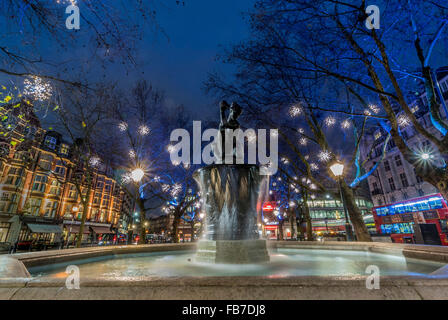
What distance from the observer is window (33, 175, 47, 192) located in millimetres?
34947

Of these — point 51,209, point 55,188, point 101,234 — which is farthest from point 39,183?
point 101,234

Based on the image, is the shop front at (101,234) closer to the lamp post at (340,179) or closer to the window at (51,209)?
the window at (51,209)

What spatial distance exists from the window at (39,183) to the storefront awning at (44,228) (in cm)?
609

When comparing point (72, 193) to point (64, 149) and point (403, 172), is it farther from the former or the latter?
point (403, 172)

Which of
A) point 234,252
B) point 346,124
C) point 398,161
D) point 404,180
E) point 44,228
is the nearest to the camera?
point 234,252

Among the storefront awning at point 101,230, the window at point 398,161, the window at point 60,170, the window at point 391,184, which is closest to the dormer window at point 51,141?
the window at point 60,170

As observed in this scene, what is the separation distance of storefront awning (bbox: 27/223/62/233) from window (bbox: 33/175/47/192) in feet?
20.0

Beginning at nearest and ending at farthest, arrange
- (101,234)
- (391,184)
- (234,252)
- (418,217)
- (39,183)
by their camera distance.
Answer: (234,252) < (418,217) < (39,183) < (391,184) < (101,234)

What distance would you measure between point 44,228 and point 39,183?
7902 mm

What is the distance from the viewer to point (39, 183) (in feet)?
116

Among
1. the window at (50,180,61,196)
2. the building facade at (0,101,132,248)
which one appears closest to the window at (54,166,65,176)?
the building facade at (0,101,132,248)
